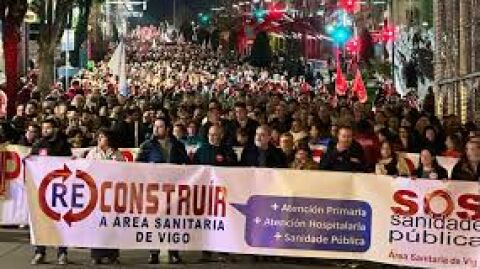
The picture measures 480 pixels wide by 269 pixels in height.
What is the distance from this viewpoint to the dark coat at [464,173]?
11625 mm

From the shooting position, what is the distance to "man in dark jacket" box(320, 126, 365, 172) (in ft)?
39.9

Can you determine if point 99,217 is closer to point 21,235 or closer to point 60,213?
point 60,213

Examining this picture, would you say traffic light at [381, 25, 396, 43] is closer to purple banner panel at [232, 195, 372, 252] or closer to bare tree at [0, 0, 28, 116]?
bare tree at [0, 0, 28, 116]

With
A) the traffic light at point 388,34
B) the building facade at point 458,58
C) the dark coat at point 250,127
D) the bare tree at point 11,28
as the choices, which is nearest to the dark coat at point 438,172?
the dark coat at point 250,127

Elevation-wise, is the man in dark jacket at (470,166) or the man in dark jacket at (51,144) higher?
the man in dark jacket at (51,144)

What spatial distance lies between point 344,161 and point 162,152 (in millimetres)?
2196

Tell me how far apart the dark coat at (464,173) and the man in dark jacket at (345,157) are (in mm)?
1161

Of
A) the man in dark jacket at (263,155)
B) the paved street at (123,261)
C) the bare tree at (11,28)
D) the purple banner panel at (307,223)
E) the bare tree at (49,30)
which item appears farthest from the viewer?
the bare tree at (49,30)

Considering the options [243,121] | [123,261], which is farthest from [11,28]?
[123,261]

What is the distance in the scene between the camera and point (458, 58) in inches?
1038

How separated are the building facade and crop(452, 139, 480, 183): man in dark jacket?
11044mm

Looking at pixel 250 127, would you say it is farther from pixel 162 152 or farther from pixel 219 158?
pixel 162 152

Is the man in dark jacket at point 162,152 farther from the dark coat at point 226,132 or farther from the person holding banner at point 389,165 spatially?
the person holding banner at point 389,165

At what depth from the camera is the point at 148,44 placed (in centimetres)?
8244
